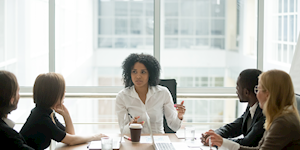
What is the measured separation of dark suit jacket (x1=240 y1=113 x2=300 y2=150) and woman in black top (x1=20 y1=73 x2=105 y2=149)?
110 centimetres

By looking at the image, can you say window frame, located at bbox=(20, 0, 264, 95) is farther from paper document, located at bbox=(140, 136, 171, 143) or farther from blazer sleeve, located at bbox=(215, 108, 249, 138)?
paper document, located at bbox=(140, 136, 171, 143)

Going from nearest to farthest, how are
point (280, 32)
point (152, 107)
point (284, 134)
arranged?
point (284, 134), point (152, 107), point (280, 32)

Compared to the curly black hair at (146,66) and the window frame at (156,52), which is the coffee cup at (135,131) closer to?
the curly black hair at (146,66)

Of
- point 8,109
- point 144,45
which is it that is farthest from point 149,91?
point 144,45

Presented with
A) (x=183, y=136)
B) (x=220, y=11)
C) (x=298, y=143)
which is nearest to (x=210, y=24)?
(x=220, y=11)

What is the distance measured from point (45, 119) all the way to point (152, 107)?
92 centimetres

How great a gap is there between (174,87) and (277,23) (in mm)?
1785

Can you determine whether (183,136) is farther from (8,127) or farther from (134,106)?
(8,127)

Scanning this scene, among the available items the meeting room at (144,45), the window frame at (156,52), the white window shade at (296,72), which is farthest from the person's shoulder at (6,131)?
the white window shade at (296,72)

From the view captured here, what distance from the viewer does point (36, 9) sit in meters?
3.64

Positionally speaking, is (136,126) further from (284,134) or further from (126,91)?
(284,134)

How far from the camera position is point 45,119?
6.04 ft

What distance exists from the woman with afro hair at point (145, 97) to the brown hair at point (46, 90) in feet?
2.19

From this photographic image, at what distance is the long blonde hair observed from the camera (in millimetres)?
1598
